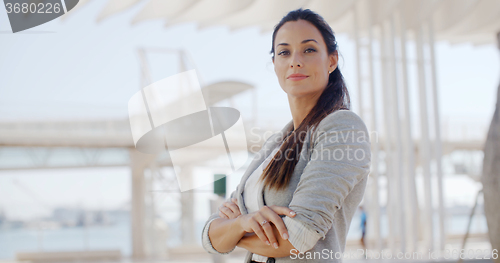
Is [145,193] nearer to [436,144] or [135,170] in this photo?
[135,170]

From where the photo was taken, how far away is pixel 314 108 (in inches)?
49.1

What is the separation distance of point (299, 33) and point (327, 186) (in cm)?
50

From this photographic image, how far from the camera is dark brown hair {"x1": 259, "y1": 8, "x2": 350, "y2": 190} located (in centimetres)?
116

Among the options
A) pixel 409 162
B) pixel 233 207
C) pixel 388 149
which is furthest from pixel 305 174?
pixel 409 162

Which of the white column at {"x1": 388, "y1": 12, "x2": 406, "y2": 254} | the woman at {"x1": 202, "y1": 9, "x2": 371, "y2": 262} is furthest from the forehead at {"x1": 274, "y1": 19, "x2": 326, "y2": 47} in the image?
the white column at {"x1": 388, "y1": 12, "x2": 406, "y2": 254}

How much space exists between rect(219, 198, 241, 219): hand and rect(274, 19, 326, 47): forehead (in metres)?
0.53

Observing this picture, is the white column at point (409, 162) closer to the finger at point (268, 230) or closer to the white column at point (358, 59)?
the white column at point (358, 59)

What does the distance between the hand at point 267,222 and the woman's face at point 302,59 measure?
39 cm

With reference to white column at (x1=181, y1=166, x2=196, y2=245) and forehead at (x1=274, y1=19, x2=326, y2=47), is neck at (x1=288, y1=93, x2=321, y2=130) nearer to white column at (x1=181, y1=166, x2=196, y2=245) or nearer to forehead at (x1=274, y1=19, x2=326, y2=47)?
forehead at (x1=274, y1=19, x2=326, y2=47)

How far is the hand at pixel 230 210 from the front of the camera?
1.27 meters

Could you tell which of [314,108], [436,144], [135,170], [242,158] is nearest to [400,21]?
[436,144]

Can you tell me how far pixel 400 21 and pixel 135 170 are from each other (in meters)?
10.3

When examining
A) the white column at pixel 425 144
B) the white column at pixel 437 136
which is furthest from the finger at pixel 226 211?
the white column at pixel 437 136

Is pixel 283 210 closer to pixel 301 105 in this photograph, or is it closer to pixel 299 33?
pixel 301 105
